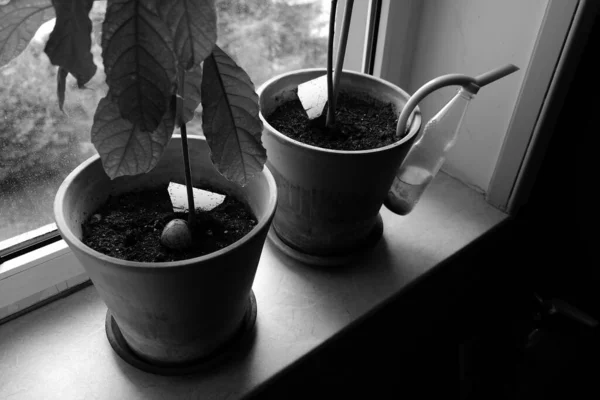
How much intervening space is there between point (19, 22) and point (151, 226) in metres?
0.30

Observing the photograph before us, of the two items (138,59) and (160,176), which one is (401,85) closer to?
(160,176)

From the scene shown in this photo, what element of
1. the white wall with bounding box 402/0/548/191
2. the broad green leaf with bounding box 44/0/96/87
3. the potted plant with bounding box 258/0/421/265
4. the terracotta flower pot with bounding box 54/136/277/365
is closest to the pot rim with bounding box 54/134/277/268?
the terracotta flower pot with bounding box 54/136/277/365

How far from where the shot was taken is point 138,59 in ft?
1.43

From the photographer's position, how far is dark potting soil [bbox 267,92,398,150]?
83 centimetres

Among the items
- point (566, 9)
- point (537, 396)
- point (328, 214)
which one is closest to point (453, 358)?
point (537, 396)

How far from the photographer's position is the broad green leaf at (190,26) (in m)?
0.44

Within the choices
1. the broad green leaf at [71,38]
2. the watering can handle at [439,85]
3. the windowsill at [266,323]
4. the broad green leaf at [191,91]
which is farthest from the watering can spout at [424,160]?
the broad green leaf at [71,38]

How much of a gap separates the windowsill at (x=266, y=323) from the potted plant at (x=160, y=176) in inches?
1.7

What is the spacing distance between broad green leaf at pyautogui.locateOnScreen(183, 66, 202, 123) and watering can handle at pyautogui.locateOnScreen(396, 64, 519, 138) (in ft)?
1.24

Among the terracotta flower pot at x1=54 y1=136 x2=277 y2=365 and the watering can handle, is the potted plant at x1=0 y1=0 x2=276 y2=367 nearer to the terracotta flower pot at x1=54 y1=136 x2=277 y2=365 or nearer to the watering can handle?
the terracotta flower pot at x1=54 y1=136 x2=277 y2=365

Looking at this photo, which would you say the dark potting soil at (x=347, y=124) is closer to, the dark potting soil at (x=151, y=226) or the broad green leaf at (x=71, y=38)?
the dark potting soil at (x=151, y=226)

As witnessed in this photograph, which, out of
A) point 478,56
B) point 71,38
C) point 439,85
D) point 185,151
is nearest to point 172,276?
point 185,151

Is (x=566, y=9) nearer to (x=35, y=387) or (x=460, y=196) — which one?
(x=460, y=196)

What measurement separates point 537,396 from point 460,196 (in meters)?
0.51
